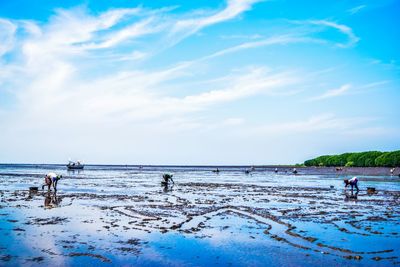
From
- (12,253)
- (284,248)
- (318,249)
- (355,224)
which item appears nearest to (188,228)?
(284,248)

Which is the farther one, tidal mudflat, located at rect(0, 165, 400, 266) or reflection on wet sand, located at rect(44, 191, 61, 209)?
reflection on wet sand, located at rect(44, 191, 61, 209)

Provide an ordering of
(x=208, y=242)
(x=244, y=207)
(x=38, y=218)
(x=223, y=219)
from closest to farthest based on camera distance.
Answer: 1. (x=208, y=242)
2. (x=38, y=218)
3. (x=223, y=219)
4. (x=244, y=207)

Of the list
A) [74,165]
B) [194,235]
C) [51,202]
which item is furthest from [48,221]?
[74,165]

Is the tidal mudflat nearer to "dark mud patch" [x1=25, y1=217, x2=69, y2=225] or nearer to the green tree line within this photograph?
"dark mud patch" [x1=25, y1=217, x2=69, y2=225]

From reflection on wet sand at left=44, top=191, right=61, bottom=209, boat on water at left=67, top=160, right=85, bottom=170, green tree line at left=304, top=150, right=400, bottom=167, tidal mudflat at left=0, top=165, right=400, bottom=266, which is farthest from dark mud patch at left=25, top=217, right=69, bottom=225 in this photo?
green tree line at left=304, top=150, right=400, bottom=167

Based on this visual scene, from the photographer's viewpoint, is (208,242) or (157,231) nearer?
(208,242)

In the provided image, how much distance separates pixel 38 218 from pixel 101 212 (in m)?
3.41

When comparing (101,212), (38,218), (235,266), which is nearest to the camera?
(235,266)

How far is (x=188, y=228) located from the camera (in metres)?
15.4

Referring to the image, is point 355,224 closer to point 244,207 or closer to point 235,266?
point 244,207

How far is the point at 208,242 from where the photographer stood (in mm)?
12938

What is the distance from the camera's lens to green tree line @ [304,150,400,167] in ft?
402

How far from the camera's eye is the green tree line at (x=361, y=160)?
402 ft

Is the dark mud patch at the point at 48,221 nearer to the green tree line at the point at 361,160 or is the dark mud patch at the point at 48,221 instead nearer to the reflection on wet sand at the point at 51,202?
the reflection on wet sand at the point at 51,202
